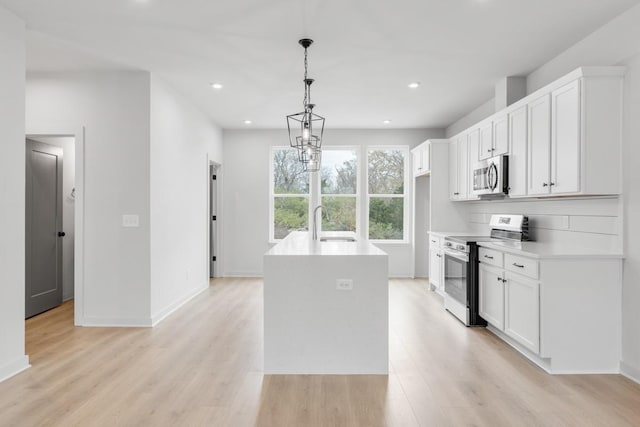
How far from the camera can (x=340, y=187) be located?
23.3 feet

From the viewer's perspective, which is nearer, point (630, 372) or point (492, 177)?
point (630, 372)

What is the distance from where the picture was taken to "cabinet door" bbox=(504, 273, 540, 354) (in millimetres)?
2979

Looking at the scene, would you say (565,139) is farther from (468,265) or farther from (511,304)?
(468,265)

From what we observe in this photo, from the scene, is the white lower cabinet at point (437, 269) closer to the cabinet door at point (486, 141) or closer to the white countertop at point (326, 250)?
the cabinet door at point (486, 141)

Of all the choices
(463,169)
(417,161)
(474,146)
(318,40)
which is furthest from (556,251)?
(417,161)

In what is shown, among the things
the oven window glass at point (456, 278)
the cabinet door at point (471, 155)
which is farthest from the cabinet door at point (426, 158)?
the oven window glass at point (456, 278)

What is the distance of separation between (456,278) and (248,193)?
402cm

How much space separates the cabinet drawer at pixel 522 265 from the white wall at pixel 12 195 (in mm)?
3919

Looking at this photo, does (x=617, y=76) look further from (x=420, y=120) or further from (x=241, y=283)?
(x=241, y=283)

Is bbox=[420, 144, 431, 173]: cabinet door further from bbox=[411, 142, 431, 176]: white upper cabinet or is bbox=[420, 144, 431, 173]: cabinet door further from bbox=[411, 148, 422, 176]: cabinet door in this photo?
bbox=[411, 148, 422, 176]: cabinet door

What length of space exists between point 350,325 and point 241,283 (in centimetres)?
389

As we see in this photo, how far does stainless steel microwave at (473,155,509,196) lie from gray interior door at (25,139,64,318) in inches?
202

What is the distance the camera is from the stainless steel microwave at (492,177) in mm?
4000

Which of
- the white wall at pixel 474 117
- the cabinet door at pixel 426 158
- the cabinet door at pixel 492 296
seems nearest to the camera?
the cabinet door at pixel 492 296
